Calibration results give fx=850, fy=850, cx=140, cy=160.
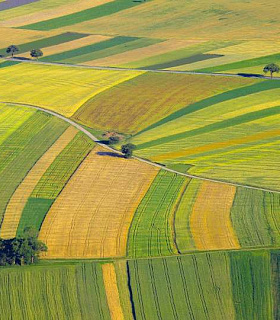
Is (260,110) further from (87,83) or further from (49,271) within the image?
(49,271)

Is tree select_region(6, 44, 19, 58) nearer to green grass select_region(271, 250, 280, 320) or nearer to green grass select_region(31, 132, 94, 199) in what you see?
green grass select_region(31, 132, 94, 199)

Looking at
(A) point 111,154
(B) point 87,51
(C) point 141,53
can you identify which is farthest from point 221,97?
Answer: (B) point 87,51

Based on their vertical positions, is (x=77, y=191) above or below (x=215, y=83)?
below

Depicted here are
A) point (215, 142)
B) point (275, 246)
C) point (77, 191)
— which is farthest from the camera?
point (215, 142)

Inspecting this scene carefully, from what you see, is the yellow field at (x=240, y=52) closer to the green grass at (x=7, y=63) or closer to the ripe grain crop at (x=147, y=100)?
the ripe grain crop at (x=147, y=100)

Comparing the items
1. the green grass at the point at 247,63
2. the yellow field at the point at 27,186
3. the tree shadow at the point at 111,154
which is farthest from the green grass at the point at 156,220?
the green grass at the point at 247,63

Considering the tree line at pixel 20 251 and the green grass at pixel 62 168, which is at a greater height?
the green grass at pixel 62 168

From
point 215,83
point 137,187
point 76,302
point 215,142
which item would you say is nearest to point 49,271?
point 76,302
